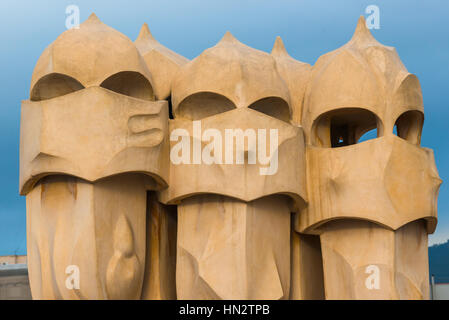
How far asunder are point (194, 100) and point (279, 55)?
12.5 feet

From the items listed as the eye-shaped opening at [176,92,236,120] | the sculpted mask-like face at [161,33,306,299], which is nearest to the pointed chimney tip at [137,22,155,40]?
the sculpted mask-like face at [161,33,306,299]

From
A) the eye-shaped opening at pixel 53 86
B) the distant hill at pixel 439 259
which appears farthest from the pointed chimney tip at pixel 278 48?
the distant hill at pixel 439 259

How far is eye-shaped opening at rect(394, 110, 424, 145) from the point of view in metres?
15.4

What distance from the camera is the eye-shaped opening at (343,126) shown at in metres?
15.2

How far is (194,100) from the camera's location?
1473 centimetres

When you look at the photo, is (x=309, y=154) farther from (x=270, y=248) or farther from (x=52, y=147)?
(x=52, y=147)

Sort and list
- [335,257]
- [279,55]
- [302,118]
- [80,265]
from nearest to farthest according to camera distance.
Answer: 1. [80,265]
2. [335,257]
3. [302,118]
4. [279,55]

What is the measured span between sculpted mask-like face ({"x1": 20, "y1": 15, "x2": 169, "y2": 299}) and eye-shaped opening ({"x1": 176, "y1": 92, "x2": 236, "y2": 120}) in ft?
2.47

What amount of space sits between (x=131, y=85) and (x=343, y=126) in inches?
240

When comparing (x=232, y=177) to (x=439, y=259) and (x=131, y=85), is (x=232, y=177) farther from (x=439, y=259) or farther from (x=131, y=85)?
(x=439, y=259)

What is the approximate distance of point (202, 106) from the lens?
14.9 m

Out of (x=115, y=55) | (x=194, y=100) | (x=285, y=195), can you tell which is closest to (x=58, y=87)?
(x=115, y=55)

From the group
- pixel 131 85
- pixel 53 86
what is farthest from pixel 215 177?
pixel 53 86

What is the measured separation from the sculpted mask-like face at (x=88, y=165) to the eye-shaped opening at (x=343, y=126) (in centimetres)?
397
